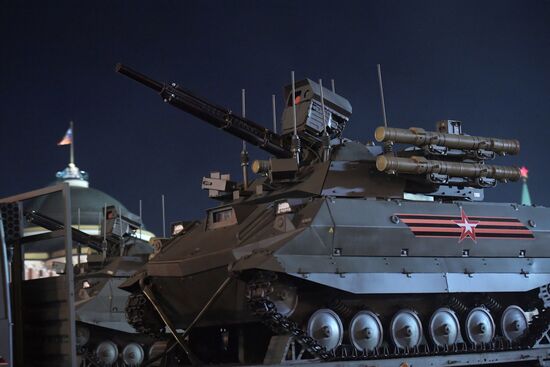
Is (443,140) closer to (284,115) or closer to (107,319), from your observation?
(284,115)

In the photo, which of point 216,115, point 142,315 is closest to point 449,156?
point 216,115

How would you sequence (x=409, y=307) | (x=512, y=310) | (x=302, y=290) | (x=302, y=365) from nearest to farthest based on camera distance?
1. (x=302, y=365)
2. (x=302, y=290)
3. (x=409, y=307)
4. (x=512, y=310)

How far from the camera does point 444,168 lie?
1812cm

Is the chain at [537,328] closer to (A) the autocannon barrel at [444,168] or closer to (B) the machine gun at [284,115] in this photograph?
(A) the autocannon barrel at [444,168]

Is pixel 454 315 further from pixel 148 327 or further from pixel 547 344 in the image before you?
pixel 148 327

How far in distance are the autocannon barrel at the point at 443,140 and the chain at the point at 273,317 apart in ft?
14.1

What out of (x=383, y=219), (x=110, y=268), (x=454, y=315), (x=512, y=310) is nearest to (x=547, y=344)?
(x=512, y=310)

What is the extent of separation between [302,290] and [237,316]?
158 centimetres

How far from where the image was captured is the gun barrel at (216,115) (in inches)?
754

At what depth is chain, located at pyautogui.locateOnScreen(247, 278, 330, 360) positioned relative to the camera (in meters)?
15.2

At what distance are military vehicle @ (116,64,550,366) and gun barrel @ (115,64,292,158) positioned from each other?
0.03 metres

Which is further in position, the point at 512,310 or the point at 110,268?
the point at 110,268

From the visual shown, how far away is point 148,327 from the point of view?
18984 millimetres

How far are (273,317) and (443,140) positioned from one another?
18.8 feet
